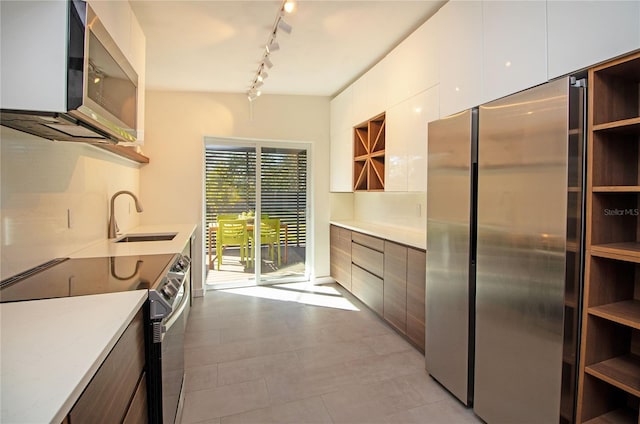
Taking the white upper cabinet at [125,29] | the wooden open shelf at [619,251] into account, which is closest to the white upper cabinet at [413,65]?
the wooden open shelf at [619,251]

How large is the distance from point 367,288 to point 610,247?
2485mm

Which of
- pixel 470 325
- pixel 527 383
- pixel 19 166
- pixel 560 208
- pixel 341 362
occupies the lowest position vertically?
pixel 341 362

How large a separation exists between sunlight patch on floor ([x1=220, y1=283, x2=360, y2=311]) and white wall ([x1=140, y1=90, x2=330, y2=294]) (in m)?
0.69

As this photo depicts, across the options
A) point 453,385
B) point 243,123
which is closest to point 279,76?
point 243,123

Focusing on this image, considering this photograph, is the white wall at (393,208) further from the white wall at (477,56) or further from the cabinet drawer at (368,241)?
the cabinet drawer at (368,241)

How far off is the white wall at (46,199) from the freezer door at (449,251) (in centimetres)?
226

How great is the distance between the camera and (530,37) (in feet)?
5.75

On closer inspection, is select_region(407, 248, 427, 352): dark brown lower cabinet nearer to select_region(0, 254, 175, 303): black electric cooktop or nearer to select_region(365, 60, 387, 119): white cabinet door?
select_region(365, 60, 387, 119): white cabinet door

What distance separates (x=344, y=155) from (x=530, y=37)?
2.77m

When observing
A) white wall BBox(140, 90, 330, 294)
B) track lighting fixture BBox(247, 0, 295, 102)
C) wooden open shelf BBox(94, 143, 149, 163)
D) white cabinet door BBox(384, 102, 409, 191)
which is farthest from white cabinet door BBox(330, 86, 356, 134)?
wooden open shelf BBox(94, 143, 149, 163)

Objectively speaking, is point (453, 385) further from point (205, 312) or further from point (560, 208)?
point (205, 312)

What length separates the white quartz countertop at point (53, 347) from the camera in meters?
0.61

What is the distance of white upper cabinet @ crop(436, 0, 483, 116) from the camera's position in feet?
6.98

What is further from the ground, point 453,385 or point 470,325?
point 470,325
